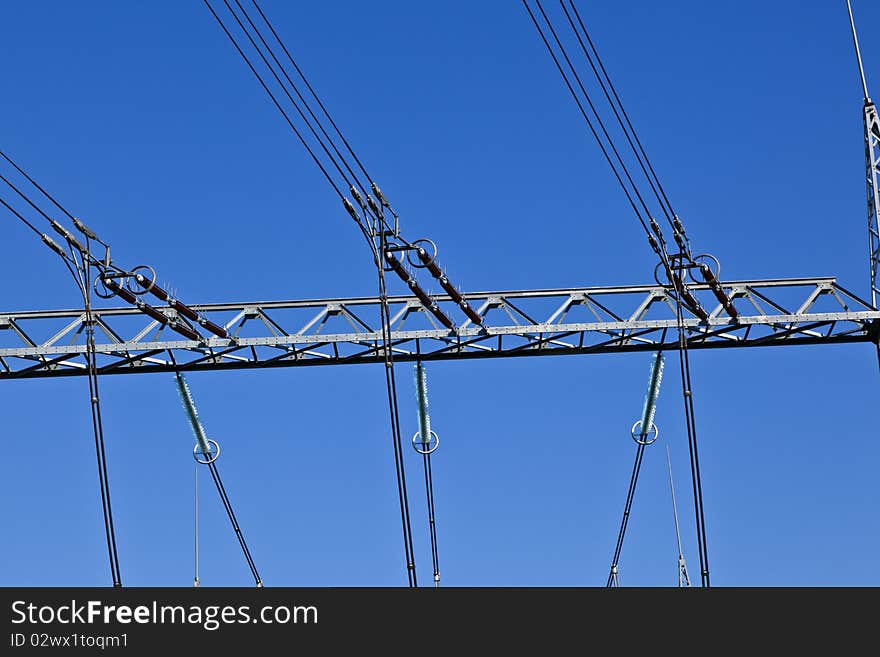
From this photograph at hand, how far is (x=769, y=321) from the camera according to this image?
2269 centimetres

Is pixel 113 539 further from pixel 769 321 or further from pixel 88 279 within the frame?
pixel 769 321

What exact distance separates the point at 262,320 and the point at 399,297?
2047mm

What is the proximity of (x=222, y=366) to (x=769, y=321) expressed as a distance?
26.2 feet

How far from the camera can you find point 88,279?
20516 millimetres
